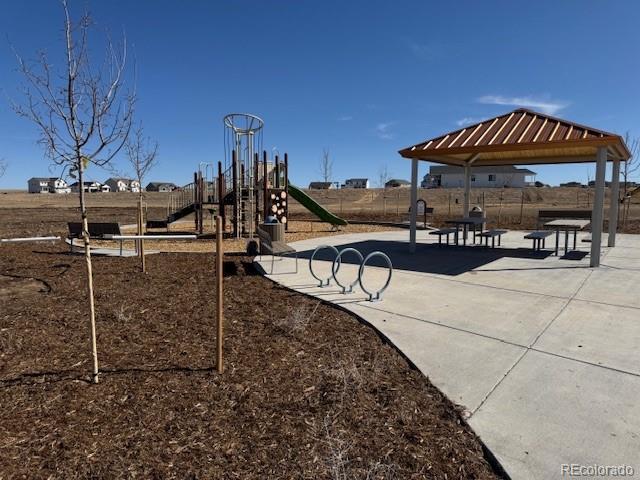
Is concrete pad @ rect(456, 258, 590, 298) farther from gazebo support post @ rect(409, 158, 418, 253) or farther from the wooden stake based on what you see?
the wooden stake

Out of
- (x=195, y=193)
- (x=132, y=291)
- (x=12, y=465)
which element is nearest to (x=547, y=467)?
(x=12, y=465)

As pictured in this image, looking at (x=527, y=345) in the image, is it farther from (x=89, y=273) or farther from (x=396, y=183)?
(x=396, y=183)

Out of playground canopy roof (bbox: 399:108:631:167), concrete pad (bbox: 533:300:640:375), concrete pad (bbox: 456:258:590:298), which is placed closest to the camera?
concrete pad (bbox: 533:300:640:375)

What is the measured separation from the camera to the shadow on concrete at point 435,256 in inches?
333

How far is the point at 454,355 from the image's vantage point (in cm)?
385

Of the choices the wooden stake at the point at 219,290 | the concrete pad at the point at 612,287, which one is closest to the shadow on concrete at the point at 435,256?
the concrete pad at the point at 612,287

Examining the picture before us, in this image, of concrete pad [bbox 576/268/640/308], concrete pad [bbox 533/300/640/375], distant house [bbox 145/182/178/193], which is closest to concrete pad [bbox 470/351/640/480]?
concrete pad [bbox 533/300/640/375]

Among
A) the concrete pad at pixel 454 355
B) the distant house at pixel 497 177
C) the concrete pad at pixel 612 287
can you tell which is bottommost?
the concrete pad at pixel 454 355

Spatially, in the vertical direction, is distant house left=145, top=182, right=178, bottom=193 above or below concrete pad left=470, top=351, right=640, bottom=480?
above

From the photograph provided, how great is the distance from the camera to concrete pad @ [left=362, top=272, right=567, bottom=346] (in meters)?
4.60

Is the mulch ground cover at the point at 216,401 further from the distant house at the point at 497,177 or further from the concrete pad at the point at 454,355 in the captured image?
the distant house at the point at 497,177

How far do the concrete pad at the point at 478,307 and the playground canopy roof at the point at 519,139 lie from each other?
3.87 meters

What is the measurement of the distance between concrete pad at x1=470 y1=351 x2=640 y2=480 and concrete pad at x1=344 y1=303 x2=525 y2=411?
0.12 meters

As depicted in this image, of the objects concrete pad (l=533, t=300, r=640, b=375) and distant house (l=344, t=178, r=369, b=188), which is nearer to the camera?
concrete pad (l=533, t=300, r=640, b=375)
